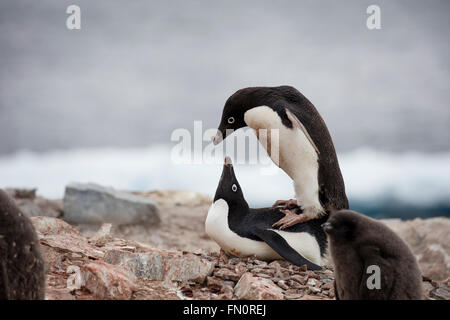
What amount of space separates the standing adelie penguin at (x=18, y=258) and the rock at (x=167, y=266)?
945 mm

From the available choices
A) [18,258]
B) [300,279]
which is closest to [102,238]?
[300,279]

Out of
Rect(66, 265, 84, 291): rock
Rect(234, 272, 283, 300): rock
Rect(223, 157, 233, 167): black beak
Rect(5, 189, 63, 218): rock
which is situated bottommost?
Rect(5, 189, 63, 218): rock

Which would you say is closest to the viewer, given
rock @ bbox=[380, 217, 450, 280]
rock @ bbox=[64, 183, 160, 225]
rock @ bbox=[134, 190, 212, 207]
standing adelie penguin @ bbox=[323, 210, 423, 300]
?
standing adelie penguin @ bbox=[323, 210, 423, 300]

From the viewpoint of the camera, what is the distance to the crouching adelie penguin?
4.22 metres

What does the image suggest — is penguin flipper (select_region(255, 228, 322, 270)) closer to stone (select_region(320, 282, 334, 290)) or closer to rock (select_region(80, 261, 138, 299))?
stone (select_region(320, 282, 334, 290))

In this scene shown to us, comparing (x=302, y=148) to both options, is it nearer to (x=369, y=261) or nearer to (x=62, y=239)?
(x=369, y=261)

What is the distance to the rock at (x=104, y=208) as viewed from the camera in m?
9.91

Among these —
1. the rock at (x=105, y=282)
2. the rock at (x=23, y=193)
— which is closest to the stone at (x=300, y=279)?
the rock at (x=105, y=282)

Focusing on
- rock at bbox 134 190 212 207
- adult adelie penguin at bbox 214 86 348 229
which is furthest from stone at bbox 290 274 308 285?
rock at bbox 134 190 212 207

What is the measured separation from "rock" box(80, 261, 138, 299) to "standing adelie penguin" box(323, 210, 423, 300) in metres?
1.29

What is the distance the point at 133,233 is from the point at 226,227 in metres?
5.89
